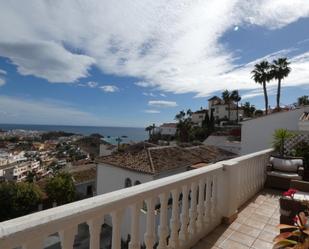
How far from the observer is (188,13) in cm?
623

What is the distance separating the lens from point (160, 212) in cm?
230

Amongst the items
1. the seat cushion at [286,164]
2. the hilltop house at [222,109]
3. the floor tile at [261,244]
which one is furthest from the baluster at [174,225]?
the hilltop house at [222,109]

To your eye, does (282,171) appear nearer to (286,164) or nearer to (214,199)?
(286,164)

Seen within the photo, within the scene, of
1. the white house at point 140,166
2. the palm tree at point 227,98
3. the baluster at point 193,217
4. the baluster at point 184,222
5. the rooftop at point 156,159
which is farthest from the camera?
the palm tree at point 227,98

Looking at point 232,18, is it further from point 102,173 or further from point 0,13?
point 102,173

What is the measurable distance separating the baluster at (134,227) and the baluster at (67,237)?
0.59 metres

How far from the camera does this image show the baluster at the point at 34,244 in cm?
112

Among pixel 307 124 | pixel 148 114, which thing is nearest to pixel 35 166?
pixel 148 114

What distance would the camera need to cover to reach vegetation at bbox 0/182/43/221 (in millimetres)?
19547

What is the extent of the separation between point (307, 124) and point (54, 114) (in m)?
41.0

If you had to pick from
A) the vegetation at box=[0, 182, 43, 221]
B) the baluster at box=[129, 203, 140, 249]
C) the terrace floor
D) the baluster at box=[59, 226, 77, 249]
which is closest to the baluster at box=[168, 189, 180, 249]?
the terrace floor

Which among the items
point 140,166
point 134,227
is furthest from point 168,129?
point 134,227

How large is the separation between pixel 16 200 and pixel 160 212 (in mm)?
22315

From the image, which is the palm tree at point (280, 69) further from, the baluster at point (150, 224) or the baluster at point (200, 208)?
the baluster at point (150, 224)
